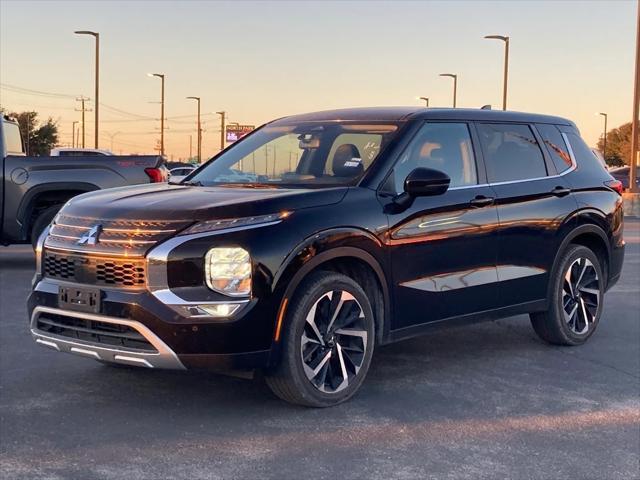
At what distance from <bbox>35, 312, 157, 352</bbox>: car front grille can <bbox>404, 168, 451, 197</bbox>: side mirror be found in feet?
6.09

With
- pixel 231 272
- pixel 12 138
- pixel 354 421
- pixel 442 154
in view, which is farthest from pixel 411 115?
pixel 12 138

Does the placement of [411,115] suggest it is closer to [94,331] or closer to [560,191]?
[560,191]

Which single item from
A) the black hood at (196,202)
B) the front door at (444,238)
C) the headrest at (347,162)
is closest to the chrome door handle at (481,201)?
the front door at (444,238)

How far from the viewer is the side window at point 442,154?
207 inches

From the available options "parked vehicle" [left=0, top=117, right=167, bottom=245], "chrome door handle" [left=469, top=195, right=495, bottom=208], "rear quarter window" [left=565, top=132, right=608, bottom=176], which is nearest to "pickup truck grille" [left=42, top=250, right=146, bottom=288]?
"chrome door handle" [left=469, top=195, right=495, bottom=208]

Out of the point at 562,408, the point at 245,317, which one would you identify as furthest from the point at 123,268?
the point at 562,408

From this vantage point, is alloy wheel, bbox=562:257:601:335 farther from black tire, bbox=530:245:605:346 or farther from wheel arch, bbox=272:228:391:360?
wheel arch, bbox=272:228:391:360

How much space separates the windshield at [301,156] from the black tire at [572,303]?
1.98 meters

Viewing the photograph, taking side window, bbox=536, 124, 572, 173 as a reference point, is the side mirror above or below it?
below

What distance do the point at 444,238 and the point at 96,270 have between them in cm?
222

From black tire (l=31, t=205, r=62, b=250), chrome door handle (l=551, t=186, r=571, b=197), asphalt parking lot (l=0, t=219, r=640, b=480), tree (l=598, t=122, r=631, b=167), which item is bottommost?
asphalt parking lot (l=0, t=219, r=640, b=480)

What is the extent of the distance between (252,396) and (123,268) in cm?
121

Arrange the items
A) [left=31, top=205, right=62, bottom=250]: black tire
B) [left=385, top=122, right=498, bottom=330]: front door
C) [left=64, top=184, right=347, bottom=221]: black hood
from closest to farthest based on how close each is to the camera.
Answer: [left=64, top=184, right=347, bottom=221]: black hood
[left=385, top=122, right=498, bottom=330]: front door
[left=31, top=205, right=62, bottom=250]: black tire

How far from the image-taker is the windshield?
205 inches
